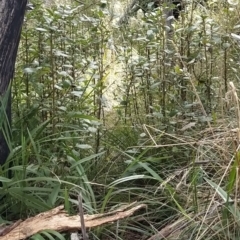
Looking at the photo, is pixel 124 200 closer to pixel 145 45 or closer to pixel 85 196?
pixel 85 196

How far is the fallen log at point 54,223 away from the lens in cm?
190

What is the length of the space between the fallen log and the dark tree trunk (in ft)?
2.01

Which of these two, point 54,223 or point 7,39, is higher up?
point 7,39

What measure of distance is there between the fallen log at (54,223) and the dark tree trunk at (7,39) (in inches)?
24.1

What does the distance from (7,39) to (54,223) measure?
99 cm

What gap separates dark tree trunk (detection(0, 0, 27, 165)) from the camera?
2.44m

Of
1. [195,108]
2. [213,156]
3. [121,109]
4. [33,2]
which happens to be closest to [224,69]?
[195,108]

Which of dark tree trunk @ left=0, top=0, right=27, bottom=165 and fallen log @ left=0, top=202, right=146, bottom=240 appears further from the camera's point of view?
dark tree trunk @ left=0, top=0, right=27, bottom=165

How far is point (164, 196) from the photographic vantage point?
238 centimetres

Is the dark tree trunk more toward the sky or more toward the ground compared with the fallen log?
more toward the sky

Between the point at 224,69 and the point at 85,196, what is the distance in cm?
145

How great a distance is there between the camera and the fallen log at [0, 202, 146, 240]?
1896 mm

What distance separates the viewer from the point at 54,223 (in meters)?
1.92

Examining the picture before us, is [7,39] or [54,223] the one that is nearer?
[54,223]
